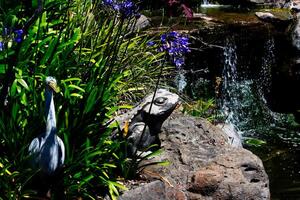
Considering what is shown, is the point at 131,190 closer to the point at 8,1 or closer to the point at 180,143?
the point at 180,143

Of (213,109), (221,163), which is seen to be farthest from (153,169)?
(213,109)

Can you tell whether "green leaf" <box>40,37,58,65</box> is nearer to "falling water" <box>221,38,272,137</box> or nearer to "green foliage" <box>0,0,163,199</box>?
"green foliage" <box>0,0,163,199</box>

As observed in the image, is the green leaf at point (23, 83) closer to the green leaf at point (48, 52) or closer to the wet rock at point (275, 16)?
the green leaf at point (48, 52)

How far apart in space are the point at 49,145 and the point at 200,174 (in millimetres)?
1468

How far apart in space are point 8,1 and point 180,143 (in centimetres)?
256

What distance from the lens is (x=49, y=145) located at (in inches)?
160

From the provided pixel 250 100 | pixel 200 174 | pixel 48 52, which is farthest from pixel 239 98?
pixel 48 52

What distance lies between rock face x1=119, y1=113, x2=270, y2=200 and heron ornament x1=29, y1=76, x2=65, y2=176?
677 mm

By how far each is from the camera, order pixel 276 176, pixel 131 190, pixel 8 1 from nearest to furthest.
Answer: pixel 131 190, pixel 8 1, pixel 276 176

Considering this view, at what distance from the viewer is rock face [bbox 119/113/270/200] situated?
4.75 metres

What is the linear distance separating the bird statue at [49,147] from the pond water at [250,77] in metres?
5.52

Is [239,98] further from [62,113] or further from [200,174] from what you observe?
[62,113]

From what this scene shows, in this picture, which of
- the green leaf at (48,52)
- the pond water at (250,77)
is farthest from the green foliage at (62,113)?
the pond water at (250,77)

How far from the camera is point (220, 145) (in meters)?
5.54
